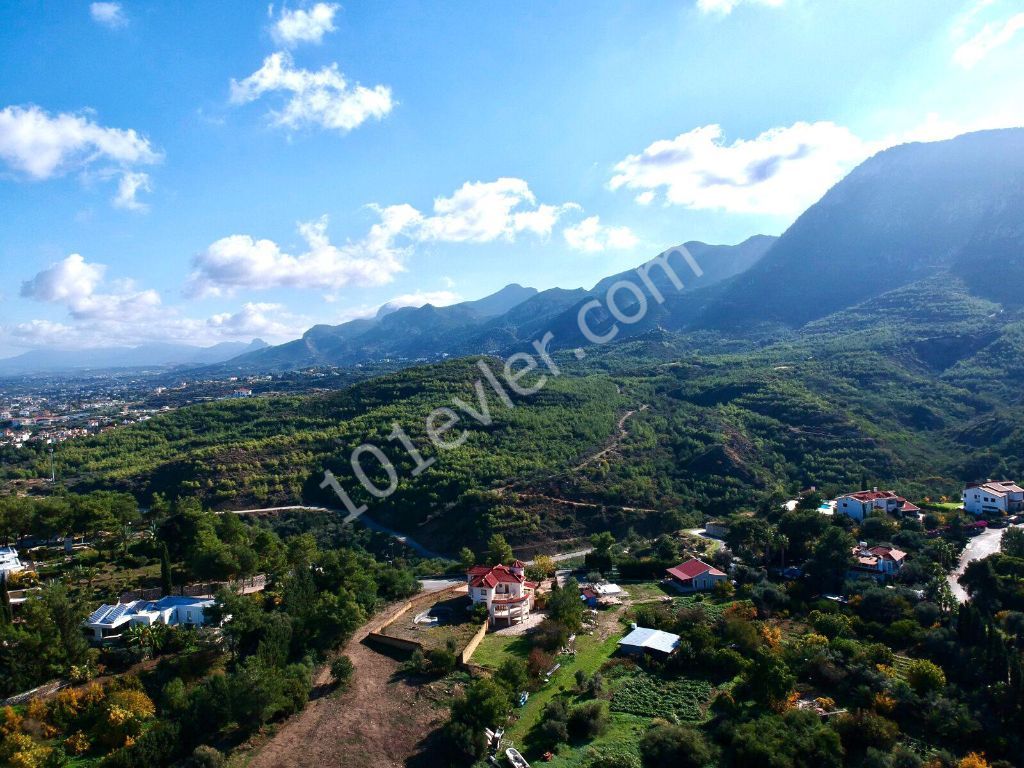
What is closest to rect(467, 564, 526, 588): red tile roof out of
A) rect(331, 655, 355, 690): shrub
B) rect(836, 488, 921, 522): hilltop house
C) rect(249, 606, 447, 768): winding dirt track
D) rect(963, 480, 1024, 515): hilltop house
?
rect(249, 606, 447, 768): winding dirt track

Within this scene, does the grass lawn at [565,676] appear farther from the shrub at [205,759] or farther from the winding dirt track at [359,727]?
the shrub at [205,759]

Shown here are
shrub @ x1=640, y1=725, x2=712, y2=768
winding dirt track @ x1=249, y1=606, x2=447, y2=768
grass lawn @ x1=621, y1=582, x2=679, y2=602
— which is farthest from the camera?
grass lawn @ x1=621, y1=582, x2=679, y2=602

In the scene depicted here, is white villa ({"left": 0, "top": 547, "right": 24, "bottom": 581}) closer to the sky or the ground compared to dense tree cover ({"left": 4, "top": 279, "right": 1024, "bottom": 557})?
closer to the sky

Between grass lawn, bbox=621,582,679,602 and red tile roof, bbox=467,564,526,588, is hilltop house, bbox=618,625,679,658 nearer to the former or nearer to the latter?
grass lawn, bbox=621,582,679,602

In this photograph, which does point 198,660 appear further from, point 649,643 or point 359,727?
point 649,643

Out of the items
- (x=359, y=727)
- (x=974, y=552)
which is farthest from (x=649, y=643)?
(x=974, y=552)

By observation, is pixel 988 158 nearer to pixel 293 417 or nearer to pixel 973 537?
pixel 973 537

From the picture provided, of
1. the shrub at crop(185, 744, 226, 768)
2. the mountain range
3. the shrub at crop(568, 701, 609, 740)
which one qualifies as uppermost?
the mountain range

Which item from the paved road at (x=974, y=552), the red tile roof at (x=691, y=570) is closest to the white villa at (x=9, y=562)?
the red tile roof at (x=691, y=570)
